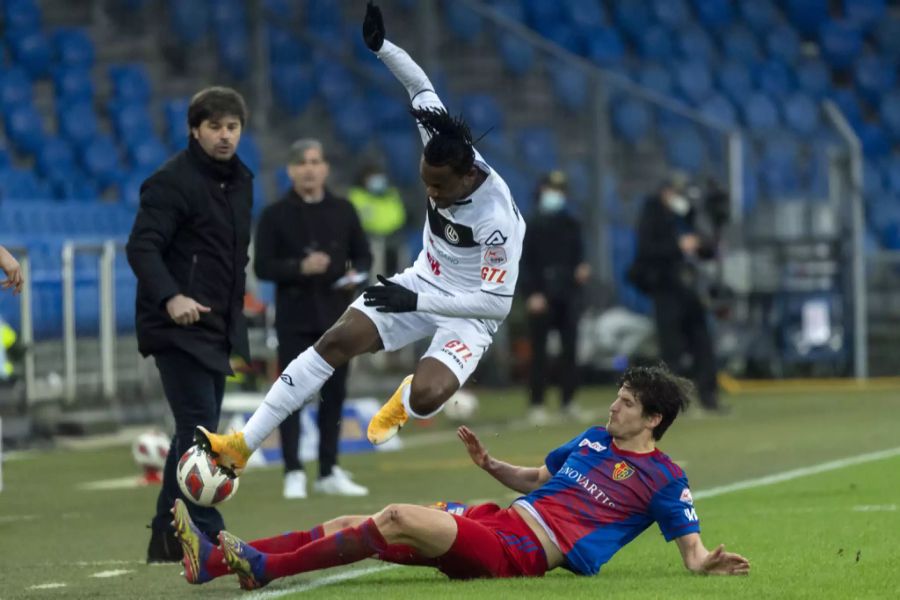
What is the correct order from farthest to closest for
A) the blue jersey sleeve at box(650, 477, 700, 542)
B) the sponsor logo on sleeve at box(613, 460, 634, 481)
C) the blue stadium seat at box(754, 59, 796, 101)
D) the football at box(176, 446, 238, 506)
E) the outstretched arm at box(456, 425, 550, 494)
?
1. the blue stadium seat at box(754, 59, 796, 101)
2. the football at box(176, 446, 238, 506)
3. the outstretched arm at box(456, 425, 550, 494)
4. the sponsor logo on sleeve at box(613, 460, 634, 481)
5. the blue jersey sleeve at box(650, 477, 700, 542)

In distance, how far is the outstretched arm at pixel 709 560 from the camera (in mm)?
6875

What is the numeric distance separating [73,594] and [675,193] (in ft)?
37.5

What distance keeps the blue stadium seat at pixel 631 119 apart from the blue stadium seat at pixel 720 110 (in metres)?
4.60

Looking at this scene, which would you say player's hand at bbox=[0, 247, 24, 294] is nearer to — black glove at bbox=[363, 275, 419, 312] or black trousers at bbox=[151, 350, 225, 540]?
black trousers at bbox=[151, 350, 225, 540]

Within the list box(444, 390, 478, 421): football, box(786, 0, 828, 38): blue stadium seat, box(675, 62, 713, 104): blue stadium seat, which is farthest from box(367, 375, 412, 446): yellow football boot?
box(786, 0, 828, 38): blue stadium seat

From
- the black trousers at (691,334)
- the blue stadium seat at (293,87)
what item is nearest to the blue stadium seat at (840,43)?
the blue stadium seat at (293,87)

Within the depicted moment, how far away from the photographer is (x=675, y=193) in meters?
17.9

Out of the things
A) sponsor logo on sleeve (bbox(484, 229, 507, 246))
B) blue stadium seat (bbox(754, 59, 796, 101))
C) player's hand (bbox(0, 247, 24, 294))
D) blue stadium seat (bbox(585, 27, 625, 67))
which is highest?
blue stadium seat (bbox(585, 27, 625, 67))

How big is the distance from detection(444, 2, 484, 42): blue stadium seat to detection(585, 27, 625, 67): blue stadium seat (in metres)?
4.83

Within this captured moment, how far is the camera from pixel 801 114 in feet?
90.7

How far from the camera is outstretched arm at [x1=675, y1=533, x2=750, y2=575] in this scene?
6.88m

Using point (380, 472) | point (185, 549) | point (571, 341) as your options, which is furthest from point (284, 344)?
point (571, 341)

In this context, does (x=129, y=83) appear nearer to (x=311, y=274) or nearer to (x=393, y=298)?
(x=311, y=274)

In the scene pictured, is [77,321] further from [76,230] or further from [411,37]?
[411,37]
